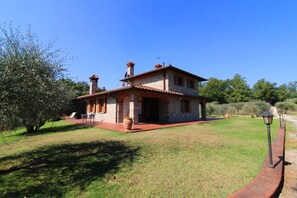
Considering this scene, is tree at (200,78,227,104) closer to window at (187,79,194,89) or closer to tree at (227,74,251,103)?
tree at (227,74,251,103)

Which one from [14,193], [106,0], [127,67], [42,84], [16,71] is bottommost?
[14,193]

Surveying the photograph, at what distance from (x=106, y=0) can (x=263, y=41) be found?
14107mm

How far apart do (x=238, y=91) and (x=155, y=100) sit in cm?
4411

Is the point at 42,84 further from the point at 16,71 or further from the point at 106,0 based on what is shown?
the point at 106,0

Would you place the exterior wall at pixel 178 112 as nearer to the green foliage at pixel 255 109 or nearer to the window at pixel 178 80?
the window at pixel 178 80

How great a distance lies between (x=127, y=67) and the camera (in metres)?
19.4

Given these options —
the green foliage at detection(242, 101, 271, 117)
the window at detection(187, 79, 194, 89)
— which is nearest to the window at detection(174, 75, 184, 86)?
the window at detection(187, 79, 194, 89)

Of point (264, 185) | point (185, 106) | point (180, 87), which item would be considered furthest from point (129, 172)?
point (185, 106)

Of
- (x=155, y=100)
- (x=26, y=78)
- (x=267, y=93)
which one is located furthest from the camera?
(x=267, y=93)

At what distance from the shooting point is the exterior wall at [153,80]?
15578mm

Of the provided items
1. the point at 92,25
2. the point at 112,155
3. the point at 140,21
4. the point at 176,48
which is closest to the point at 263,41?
the point at 176,48

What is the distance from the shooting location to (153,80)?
16.5m

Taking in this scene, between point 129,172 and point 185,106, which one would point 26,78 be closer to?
point 129,172

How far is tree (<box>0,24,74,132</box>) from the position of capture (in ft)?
10.9
